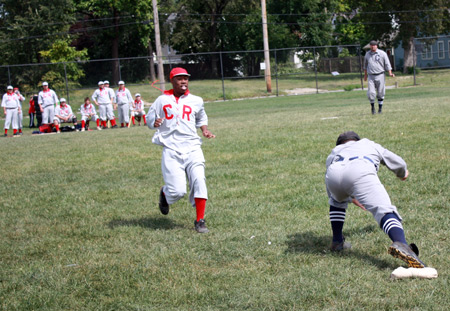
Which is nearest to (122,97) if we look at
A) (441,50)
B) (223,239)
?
(223,239)

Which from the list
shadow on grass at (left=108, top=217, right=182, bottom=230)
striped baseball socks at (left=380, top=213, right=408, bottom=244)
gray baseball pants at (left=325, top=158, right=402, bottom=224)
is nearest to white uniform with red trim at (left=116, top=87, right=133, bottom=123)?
shadow on grass at (left=108, top=217, right=182, bottom=230)

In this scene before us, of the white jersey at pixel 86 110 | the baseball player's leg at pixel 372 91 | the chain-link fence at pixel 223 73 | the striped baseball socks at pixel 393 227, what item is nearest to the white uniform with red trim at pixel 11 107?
the white jersey at pixel 86 110

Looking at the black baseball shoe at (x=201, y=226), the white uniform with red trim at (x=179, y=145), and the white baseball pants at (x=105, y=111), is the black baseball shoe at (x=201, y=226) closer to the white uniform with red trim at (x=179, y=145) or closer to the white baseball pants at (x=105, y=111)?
the white uniform with red trim at (x=179, y=145)

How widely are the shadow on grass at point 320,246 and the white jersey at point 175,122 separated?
5.83 feet

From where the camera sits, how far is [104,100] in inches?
931

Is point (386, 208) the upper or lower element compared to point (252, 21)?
lower

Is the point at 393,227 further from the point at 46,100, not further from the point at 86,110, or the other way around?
the point at 46,100

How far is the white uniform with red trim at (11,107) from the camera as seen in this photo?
74.7 ft

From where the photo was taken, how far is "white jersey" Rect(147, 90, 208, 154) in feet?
21.9

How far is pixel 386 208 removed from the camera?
455 cm

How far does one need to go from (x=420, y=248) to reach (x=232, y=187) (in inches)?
155

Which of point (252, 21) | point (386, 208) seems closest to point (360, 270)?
point (386, 208)

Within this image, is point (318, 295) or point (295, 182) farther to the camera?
point (295, 182)

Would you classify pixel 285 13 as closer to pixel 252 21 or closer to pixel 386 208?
pixel 252 21
